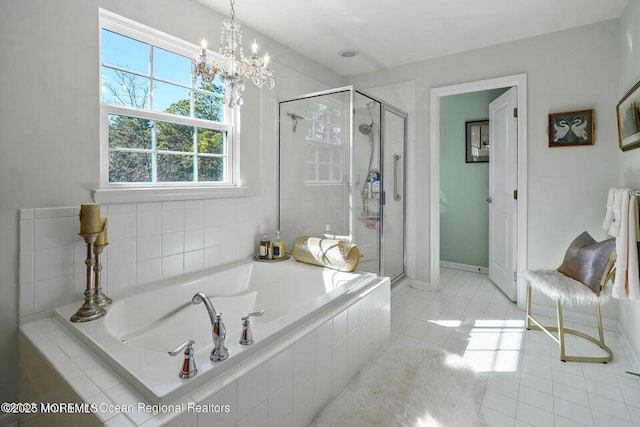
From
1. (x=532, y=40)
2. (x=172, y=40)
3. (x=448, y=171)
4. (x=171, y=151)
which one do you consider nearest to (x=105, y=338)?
(x=171, y=151)

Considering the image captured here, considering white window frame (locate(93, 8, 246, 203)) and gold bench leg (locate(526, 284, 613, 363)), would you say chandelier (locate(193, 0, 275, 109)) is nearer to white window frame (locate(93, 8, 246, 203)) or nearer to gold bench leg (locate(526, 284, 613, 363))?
white window frame (locate(93, 8, 246, 203))

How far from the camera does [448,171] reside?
457 cm

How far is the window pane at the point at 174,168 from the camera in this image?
2.22 metres

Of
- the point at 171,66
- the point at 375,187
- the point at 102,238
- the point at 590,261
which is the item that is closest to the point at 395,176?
the point at 375,187

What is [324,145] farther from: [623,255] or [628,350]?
[628,350]

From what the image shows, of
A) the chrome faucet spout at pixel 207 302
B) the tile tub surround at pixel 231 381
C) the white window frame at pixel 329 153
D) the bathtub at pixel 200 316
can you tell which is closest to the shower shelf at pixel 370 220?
the white window frame at pixel 329 153

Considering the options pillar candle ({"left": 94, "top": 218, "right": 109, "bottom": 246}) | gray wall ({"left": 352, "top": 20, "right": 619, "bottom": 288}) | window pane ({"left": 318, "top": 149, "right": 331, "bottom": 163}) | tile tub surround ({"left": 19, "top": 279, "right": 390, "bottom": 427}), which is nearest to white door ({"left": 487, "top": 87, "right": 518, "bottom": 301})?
gray wall ({"left": 352, "top": 20, "right": 619, "bottom": 288})

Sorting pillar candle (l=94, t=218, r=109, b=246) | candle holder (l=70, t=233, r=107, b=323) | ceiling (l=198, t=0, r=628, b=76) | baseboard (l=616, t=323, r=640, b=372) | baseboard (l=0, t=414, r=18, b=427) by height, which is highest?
ceiling (l=198, t=0, r=628, b=76)

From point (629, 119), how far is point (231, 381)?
2.83m

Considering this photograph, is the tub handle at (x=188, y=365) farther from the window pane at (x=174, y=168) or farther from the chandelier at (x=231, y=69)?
the window pane at (x=174, y=168)

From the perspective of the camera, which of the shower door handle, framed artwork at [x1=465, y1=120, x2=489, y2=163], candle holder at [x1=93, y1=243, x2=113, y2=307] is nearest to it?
candle holder at [x1=93, y1=243, x2=113, y2=307]

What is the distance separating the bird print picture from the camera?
2666mm

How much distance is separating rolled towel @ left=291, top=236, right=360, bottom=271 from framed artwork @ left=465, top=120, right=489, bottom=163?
2742 mm

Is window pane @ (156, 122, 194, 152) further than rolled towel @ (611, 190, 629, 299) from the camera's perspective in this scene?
Yes
